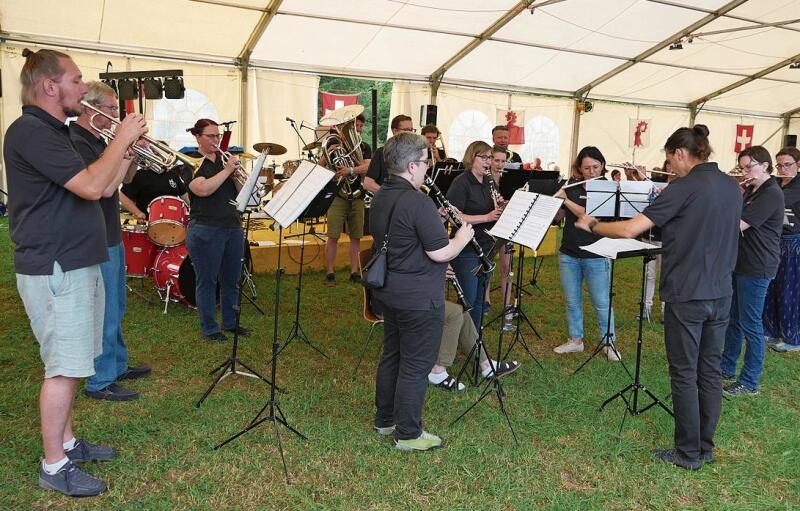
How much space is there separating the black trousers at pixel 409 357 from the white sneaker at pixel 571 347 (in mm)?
2323

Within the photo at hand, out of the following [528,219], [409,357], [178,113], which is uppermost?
[178,113]

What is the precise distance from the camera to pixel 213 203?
4.90m

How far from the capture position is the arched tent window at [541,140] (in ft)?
50.3

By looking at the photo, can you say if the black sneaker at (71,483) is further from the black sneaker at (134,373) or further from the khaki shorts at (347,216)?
the khaki shorts at (347,216)

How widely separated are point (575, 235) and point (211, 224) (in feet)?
10.3

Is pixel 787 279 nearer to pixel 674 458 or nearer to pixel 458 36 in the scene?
pixel 674 458

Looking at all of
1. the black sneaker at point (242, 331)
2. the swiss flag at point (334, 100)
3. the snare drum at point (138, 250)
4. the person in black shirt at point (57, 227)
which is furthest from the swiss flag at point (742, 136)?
the person in black shirt at point (57, 227)

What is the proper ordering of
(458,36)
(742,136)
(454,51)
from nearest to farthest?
(458,36)
(454,51)
(742,136)

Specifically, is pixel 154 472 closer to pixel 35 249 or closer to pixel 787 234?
pixel 35 249

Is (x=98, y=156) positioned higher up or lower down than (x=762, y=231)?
higher up

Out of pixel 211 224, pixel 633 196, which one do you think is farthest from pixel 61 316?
pixel 633 196

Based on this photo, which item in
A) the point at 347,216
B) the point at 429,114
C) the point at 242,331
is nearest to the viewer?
the point at 242,331

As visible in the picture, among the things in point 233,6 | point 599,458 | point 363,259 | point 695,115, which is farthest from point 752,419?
point 695,115

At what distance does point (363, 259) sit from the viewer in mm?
4773
